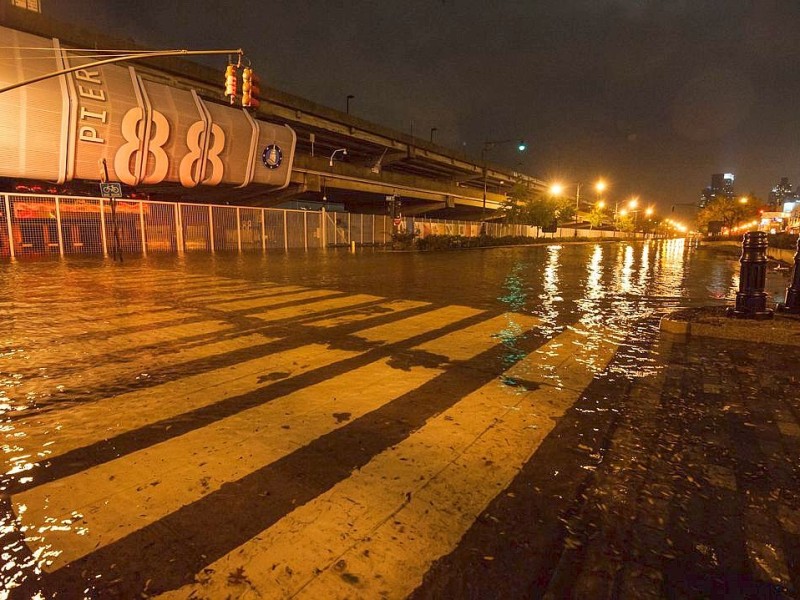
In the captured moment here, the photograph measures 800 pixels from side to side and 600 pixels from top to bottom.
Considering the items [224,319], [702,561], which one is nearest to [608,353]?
[702,561]

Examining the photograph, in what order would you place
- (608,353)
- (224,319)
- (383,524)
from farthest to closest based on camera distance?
(224,319), (608,353), (383,524)

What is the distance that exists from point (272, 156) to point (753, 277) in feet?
116

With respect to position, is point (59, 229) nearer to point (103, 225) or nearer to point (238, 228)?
point (103, 225)

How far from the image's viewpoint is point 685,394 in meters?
3.79

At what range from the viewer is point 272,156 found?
35.8 m

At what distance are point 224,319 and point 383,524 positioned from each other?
5463mm

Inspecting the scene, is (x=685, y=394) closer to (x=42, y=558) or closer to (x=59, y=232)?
(x=42, y=558)

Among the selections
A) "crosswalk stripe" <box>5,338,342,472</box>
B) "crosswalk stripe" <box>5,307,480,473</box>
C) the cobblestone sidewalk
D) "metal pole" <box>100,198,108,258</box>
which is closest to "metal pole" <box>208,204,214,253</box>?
"metal pole" <box>100,198,108,258</box>

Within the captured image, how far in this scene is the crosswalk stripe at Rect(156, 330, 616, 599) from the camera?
5.76 ft

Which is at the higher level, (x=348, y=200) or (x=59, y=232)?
(x=348, y=200)

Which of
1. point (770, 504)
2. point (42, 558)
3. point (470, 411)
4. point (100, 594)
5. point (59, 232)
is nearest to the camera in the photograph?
point (100, 594)

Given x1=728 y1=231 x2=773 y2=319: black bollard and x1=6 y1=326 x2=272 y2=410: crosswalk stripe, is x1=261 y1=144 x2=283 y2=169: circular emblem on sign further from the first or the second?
x1=728 y1=231 x2=773 y2=319: black bollard

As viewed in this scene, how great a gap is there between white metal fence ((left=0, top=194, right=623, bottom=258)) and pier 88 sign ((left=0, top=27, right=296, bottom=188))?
17.4 feet

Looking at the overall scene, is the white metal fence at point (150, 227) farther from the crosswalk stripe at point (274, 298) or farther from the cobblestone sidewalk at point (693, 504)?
the cobblestone sidewalk at point (693, 504)
